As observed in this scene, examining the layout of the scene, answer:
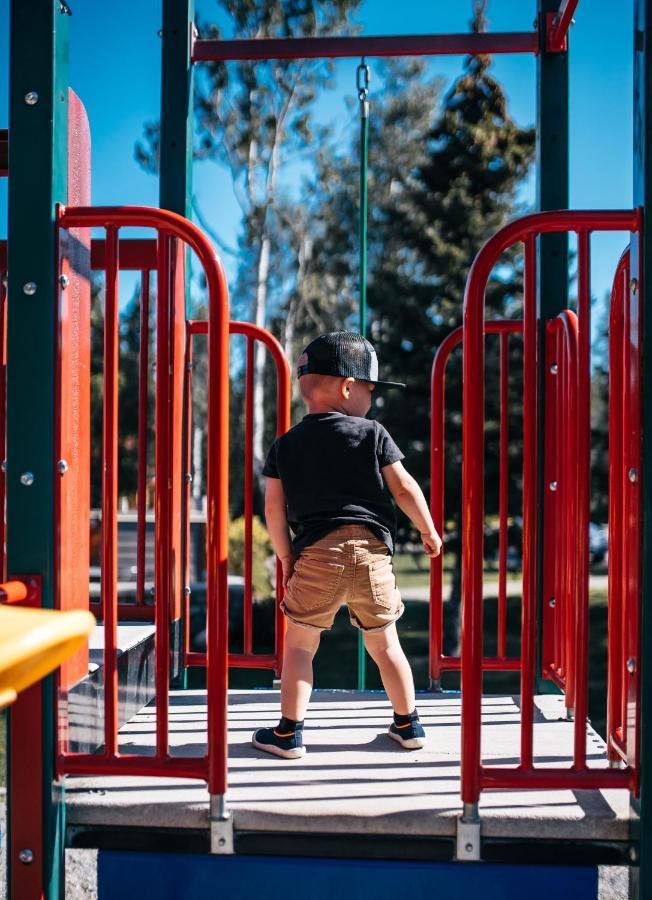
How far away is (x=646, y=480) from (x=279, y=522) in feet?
3.50

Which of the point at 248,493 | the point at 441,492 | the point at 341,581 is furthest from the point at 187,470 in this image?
the point at 341,581

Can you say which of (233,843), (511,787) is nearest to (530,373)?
(511,787)

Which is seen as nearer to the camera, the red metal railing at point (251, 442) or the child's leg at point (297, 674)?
the child's leg at point (297, 674)

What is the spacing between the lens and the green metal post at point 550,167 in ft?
10.8

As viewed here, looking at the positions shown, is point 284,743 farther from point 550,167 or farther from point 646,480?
point 550,167

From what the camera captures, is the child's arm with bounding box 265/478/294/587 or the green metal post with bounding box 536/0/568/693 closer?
the child's arm with bounding box 265/478/294/587

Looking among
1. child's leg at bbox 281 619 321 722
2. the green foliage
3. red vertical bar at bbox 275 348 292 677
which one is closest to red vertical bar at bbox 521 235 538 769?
child's leg at bbox 281 619 321 722

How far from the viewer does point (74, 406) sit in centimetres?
224

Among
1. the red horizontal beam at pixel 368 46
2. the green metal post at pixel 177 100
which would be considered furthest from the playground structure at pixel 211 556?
the red horizontal beam at pixel 368 46

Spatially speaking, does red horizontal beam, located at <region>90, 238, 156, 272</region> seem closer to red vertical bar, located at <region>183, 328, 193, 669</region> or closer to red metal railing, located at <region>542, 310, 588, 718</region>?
red vertical bar, located at <region>183, 328, 193, 669</region>

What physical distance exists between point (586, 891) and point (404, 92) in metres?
20.2

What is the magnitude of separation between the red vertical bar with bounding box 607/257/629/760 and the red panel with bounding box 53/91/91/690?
52.1 inches

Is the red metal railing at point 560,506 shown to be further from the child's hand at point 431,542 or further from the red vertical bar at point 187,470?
the red vertical bar at point 187,470

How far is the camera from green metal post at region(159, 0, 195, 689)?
3490mm
